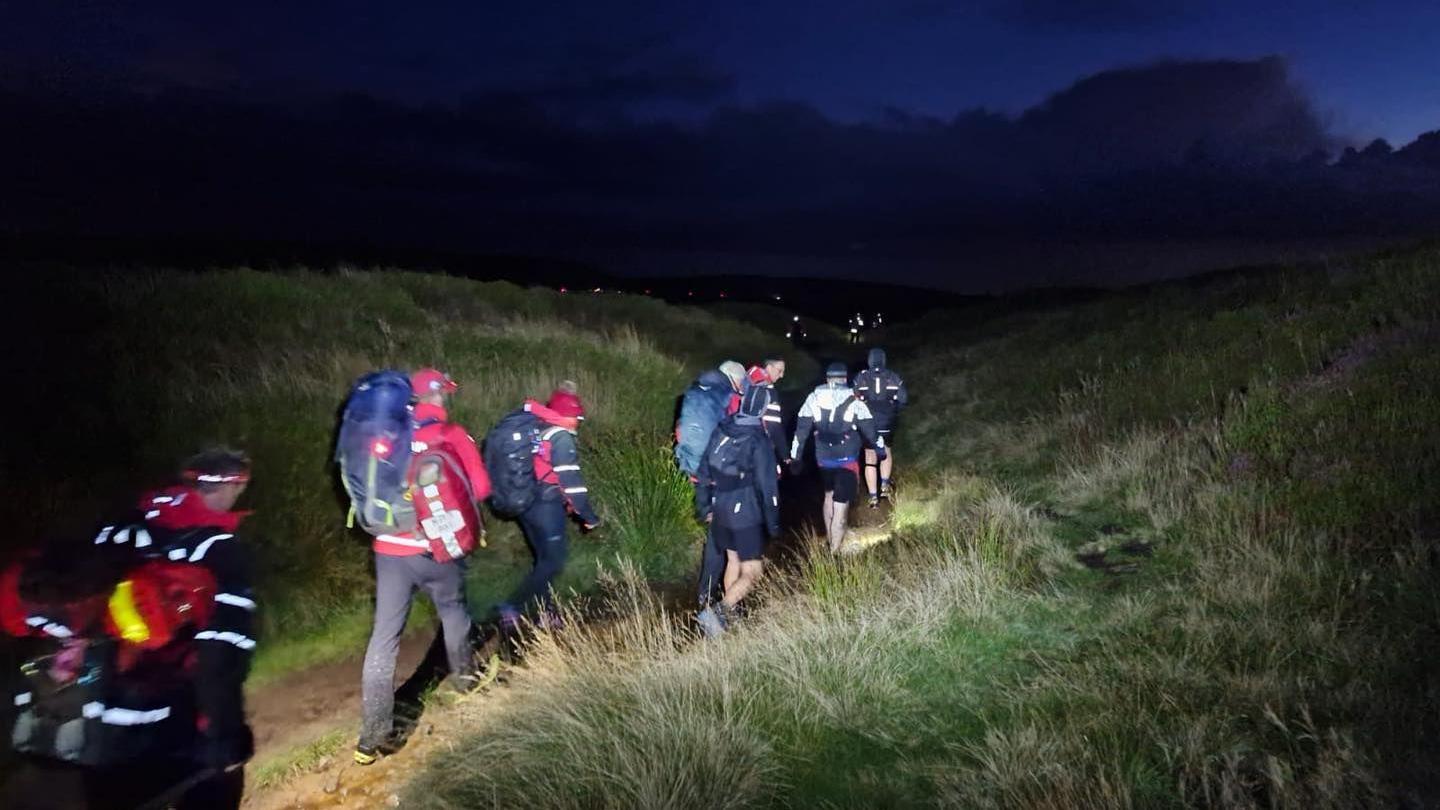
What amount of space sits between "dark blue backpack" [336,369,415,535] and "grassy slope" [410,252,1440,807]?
1.15 meters

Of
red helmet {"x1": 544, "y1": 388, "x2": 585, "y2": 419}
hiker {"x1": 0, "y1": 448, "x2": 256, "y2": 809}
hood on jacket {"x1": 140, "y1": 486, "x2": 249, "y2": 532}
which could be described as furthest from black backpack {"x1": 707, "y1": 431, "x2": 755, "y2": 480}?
hood on jacket {"x1": 140, "y1": 486, "x2": 249, "y2": 532}

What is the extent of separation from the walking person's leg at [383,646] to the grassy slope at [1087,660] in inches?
26.3

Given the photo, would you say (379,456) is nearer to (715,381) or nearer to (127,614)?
(127,614)

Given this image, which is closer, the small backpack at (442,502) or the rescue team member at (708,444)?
the small backpack at (442,502)

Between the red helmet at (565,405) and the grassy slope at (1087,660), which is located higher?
the red helmet at (565,405)

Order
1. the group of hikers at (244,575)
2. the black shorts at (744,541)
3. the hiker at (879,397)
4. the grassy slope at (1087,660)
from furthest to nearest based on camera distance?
the hiker at (879,397)
the black shorts at (744,541)
the grassy slope at (1087,660)
the group of hikers at (244,575)

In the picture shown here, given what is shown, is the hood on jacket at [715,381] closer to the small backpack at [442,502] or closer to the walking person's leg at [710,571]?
the walking person's leg at [710,571]

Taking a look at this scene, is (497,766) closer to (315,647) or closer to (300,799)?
(300,799)

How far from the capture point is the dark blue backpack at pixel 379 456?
178 inches

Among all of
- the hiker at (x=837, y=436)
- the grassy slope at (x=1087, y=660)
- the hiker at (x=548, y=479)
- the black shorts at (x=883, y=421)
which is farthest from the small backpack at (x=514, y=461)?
the black shorts at (x=883, y=421)

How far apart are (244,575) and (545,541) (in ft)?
9.54

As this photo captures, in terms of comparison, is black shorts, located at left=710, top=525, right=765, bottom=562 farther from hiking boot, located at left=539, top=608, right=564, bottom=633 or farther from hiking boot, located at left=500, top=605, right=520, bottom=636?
hiking boot, located at left=500, top=605, right=520, bottom=636

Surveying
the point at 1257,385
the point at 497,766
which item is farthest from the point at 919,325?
the point at 497,766

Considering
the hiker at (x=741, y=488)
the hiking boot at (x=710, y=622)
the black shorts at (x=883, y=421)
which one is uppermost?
the hiker at (x=741, y=488)
